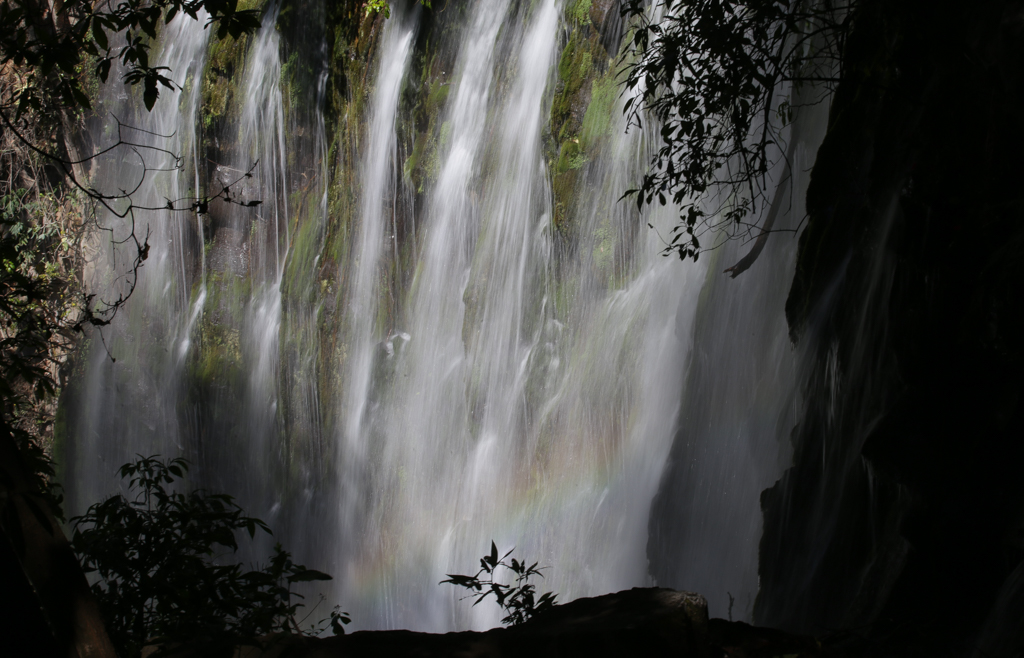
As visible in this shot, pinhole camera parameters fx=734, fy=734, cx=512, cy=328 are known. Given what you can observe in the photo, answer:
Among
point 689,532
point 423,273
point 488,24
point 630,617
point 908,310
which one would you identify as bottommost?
point 630,617

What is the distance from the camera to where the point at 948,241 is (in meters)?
3.26

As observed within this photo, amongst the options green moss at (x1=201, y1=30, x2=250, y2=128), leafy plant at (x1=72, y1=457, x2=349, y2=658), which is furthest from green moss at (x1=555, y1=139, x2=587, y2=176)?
green moss at (x1=201, y1=30, x2=250, y2=128)

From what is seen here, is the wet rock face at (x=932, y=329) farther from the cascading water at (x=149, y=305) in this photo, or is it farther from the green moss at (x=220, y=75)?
the cascading water at (x=149, y=305)

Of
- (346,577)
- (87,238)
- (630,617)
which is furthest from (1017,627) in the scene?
(87,238)

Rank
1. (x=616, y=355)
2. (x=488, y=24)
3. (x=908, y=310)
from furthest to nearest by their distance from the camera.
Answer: (x=488, y=24), (x=616, y=355), (x=908, y=310)

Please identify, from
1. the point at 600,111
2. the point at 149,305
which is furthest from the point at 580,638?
the point at 149,305

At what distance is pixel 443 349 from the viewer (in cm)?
985

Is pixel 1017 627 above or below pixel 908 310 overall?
below

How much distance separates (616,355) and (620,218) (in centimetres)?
144

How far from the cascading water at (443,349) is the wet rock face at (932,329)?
1.41 m

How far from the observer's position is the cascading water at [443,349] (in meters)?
7.25

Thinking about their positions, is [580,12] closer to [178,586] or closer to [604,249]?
[604,249]

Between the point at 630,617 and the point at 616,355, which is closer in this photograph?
the point at 630,617

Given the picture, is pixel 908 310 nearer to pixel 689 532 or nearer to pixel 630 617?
pixel 630 617
